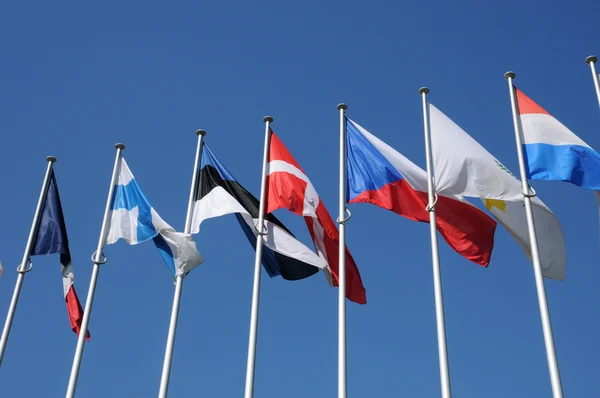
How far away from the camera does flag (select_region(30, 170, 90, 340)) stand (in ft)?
66.2

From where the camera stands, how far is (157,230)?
20000 millimetres

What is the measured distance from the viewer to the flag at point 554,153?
17672 millimetres

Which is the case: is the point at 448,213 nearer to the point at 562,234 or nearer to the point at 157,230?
the point at 562,234

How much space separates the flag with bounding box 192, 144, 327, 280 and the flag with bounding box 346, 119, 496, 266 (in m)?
1.86

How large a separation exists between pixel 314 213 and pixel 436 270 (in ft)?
11.8

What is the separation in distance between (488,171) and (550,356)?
16.1 feet

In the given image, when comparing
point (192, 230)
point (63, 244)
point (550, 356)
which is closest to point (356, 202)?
point (192, 230)

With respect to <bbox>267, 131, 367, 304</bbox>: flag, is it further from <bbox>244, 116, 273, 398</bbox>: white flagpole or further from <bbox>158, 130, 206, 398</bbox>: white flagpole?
<bbox>158, 130, 206, 398</bbox>: white flagpole

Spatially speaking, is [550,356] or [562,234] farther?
[562,234]

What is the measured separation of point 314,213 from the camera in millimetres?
19328

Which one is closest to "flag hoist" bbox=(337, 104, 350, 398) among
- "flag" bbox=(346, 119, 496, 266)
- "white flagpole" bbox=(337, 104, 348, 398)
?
"white flagpole" bbox=(337, 104, 348, 398)

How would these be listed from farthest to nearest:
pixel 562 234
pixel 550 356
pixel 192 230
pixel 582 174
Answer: pixel 192 230
pixel 562 234
pixel 582 174
pixel 550 356

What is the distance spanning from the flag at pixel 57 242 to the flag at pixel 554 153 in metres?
11.6

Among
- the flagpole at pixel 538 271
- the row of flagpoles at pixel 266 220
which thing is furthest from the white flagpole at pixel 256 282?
the flagpole at pixel 538 271
